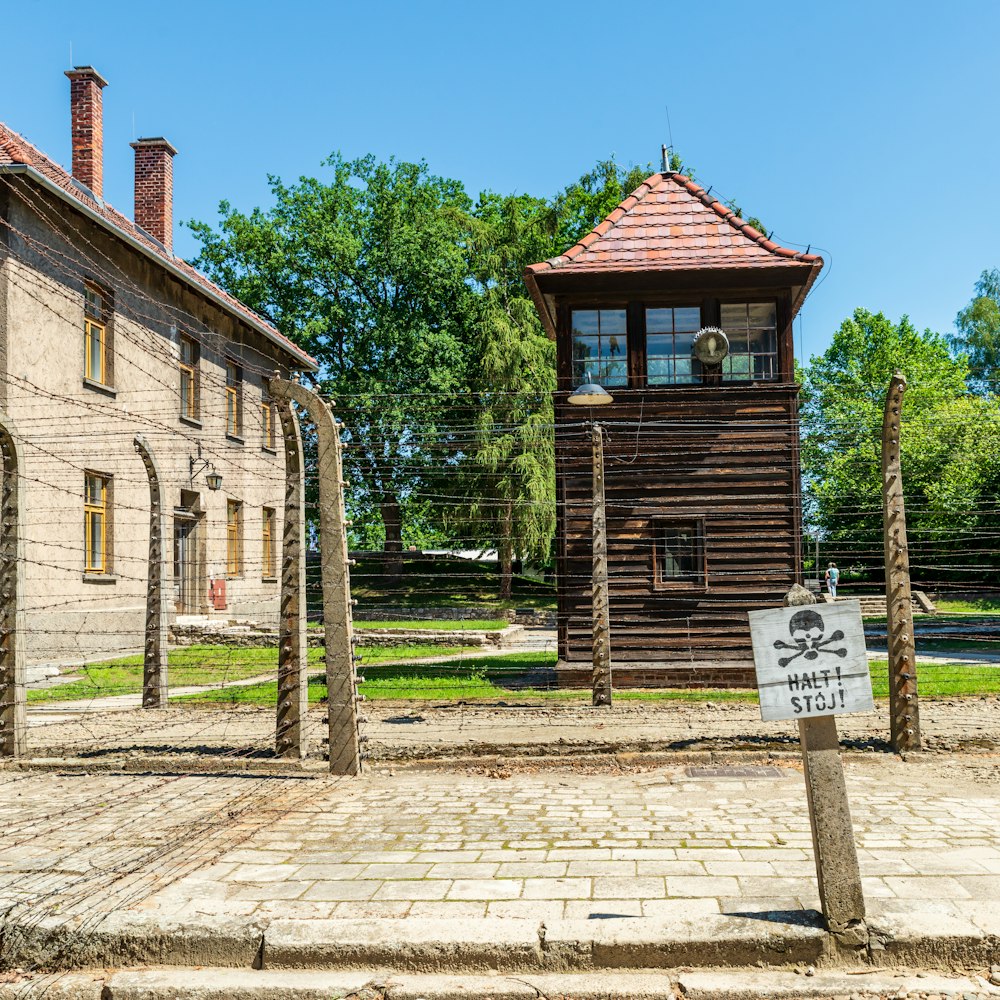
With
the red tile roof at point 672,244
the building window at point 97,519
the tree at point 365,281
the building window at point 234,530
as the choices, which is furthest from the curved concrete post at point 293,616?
the tree at point 365,281

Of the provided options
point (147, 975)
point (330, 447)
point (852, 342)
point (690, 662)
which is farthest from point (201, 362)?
point (852, 342)

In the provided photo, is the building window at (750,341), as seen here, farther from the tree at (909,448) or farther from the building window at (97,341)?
the building window at (97,341)

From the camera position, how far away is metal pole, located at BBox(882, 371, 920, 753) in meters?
9.24

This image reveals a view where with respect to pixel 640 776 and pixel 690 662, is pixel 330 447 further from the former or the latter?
pixel 690 662

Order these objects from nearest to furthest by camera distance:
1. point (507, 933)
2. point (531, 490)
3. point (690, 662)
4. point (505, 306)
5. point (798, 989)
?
point (798, 989) → point (507, 933) → point (690, 662) → point (531, 490) → point (505, 306)

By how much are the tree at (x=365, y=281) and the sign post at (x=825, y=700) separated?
3283cm

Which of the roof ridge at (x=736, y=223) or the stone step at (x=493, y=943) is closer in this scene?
the stone step at (x=493, y=943)

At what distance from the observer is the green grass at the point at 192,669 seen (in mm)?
14609

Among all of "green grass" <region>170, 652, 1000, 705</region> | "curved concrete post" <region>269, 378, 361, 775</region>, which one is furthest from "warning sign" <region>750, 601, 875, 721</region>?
"green grass" <region>170, 652, 1000, 705</region>

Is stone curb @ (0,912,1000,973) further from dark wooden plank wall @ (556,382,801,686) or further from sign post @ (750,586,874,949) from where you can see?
dark wooden plank wall @ (556,382,801,686)

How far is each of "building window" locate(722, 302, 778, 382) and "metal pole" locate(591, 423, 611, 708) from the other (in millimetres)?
3965

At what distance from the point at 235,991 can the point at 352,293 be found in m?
37.7

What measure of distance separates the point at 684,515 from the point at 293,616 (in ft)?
26.8

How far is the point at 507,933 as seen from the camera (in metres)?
4.81
